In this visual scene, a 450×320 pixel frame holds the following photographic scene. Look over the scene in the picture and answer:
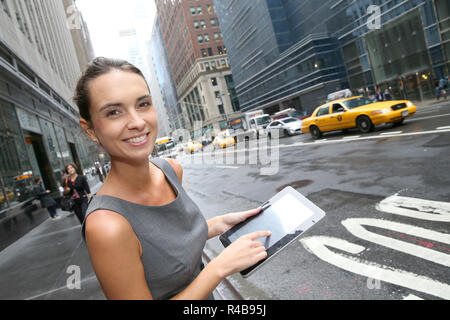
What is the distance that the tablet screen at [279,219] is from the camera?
1.57 meters

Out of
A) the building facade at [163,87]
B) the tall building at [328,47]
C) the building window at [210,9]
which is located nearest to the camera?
the tall building at [328,47]

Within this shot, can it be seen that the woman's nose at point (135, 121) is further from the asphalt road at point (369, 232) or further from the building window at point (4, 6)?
the building window at point (4, 6)

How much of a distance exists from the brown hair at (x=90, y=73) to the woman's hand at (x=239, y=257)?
95cm

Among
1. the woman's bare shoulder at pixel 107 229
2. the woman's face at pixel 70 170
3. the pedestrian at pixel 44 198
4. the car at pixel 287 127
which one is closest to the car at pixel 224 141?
the car at pixel 287 127

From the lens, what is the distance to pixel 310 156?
11.4 meters

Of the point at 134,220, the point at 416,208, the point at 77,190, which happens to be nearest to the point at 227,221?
the point at 134,220

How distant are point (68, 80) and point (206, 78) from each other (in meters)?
49.4

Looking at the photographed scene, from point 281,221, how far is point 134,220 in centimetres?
81

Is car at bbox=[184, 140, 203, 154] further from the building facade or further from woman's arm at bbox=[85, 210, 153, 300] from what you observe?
the building facade

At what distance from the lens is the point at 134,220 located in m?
1.32

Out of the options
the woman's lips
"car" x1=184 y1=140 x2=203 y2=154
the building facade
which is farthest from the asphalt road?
the building facade

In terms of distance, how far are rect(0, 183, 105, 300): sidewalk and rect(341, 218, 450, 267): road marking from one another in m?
3.79

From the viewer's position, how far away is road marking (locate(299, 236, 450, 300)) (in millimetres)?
2778

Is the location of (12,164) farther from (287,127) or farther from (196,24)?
(196,24)
